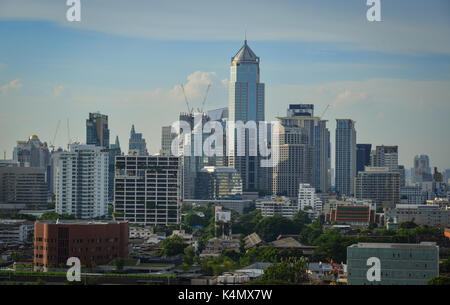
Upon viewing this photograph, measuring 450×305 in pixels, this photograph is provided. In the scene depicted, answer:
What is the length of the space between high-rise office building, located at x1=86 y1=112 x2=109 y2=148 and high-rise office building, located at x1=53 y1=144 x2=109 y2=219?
9861 millimetres

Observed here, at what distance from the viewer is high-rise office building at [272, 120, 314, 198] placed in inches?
1730

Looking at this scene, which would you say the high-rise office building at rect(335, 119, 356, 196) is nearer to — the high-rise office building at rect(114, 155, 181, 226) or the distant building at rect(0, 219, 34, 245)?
the high-rise office building at rect(114, 155, 181, 226)

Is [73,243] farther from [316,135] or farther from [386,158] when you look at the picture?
[316,135]

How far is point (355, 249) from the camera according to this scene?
10836 mm

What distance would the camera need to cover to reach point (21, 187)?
3194cm

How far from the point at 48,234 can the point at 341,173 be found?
1465 inches

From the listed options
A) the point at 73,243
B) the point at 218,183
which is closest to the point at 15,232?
the point at 73,243

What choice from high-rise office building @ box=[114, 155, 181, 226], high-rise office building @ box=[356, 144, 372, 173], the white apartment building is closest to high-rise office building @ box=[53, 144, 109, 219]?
high-rise office building @ box=[114, 155, 181, 226]

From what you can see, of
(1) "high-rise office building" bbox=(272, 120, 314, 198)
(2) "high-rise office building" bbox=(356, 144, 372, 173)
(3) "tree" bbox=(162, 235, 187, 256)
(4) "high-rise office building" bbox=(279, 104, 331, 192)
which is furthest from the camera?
(2) "high-rise office building" bbox=(356, 144, 372, 173)

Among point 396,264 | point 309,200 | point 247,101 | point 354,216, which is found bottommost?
point 354,216

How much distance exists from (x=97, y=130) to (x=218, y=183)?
22.1 ft

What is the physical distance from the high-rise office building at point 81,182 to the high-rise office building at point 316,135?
23329 millimetres

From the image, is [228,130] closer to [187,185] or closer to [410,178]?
[187,185]
